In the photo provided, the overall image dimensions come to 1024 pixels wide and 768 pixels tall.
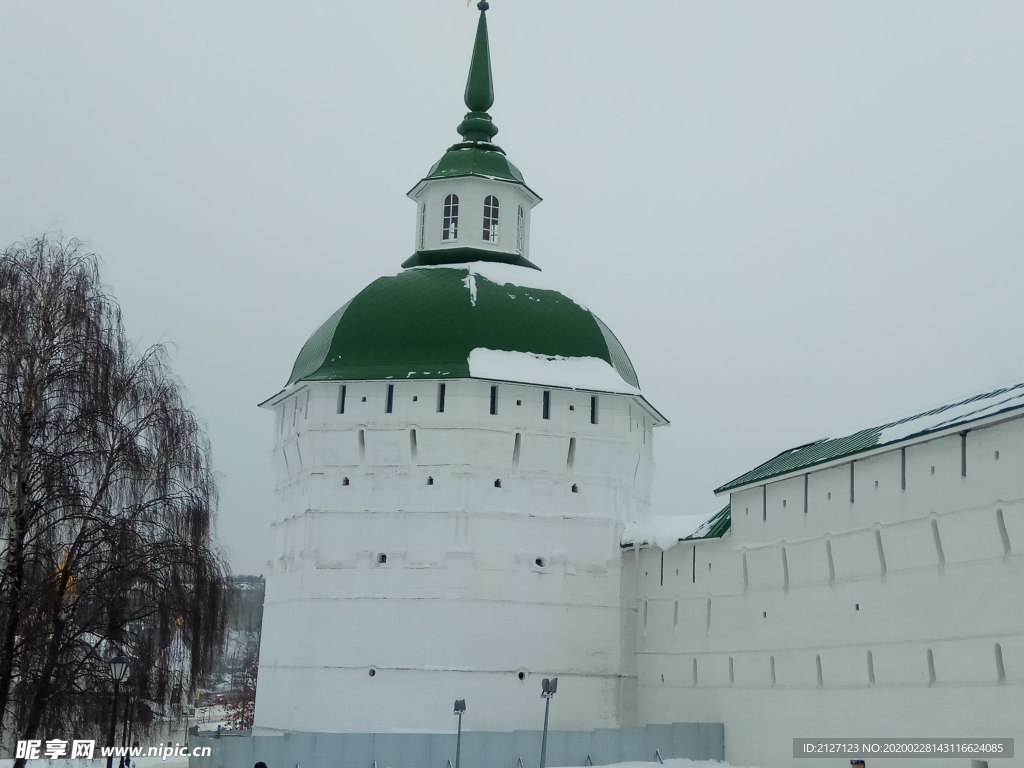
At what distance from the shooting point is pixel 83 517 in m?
12.8

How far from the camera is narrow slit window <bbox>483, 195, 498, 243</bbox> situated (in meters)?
24.9

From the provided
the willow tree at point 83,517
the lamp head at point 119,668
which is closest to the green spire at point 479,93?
the willow tree at point 83,517

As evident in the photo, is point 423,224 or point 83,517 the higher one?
point 423,224

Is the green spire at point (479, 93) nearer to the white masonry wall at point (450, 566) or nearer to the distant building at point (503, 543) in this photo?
the distant building at point (503, 543)

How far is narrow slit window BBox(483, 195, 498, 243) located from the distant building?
1289mm

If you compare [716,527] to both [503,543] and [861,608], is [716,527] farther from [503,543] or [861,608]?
[861,608]

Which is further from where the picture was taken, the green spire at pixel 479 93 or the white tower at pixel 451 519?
the green spire at pixel 479 93

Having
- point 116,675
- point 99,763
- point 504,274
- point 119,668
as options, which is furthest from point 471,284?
point 116,675

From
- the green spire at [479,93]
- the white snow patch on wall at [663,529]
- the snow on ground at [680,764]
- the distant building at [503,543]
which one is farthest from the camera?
the green spire at [479,93]

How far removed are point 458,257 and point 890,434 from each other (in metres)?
11.6

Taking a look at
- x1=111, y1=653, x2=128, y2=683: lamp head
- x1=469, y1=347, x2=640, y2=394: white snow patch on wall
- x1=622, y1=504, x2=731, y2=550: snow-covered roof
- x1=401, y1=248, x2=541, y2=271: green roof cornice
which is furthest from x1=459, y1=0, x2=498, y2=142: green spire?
x1=111, y1=653, x2=128, y2=683: lamp head

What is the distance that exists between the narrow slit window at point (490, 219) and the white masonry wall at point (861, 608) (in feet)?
27.3

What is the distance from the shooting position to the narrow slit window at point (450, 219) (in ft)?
81.6

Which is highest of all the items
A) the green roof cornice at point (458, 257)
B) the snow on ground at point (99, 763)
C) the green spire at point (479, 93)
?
the green spire at point (479, 93)
